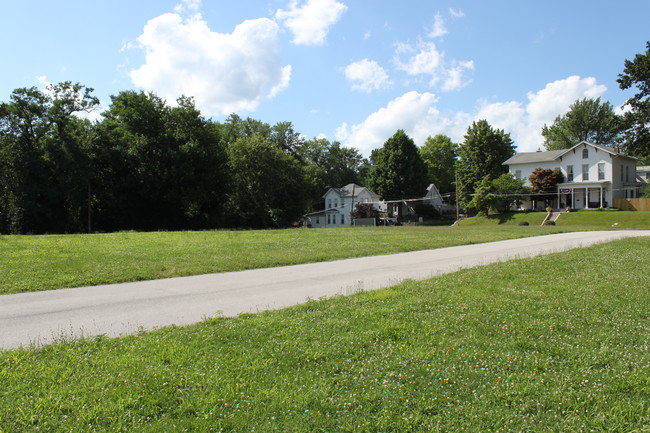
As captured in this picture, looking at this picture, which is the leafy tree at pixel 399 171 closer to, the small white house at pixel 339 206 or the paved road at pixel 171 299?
the small white house at pixel 339 206

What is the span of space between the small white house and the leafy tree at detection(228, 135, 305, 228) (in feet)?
47.8

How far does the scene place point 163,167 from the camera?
1756 inches

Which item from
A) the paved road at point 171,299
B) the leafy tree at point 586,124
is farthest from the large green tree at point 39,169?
the leafy tree at point 586,124

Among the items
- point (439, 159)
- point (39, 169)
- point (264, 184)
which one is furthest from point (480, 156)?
point (39, 169)

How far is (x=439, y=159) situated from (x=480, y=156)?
2475 cm

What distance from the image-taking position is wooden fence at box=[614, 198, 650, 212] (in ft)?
154

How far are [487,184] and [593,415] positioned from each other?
54699 millimetres

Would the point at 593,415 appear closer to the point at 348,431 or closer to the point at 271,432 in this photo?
the point at 348,431

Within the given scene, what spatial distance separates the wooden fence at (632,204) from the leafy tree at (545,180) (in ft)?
22.1

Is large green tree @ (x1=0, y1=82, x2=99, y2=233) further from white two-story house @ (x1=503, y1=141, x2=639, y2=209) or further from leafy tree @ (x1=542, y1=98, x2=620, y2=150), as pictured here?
leafy tree @ (x1=542, y1=98, x2=620, y2=150)

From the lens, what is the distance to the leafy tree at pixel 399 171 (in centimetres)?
6372

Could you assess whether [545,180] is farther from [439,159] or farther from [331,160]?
[331,160]

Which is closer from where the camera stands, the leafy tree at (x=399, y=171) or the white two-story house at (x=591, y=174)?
the white two-story house at (x=591, y=174)

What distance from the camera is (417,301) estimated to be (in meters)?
7.16
